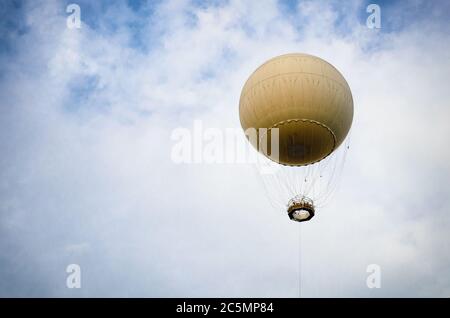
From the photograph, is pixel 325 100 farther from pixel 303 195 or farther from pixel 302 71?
pixel 303 195

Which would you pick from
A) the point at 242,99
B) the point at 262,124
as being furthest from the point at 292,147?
the point at 242,99

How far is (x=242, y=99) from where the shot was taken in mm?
21594
